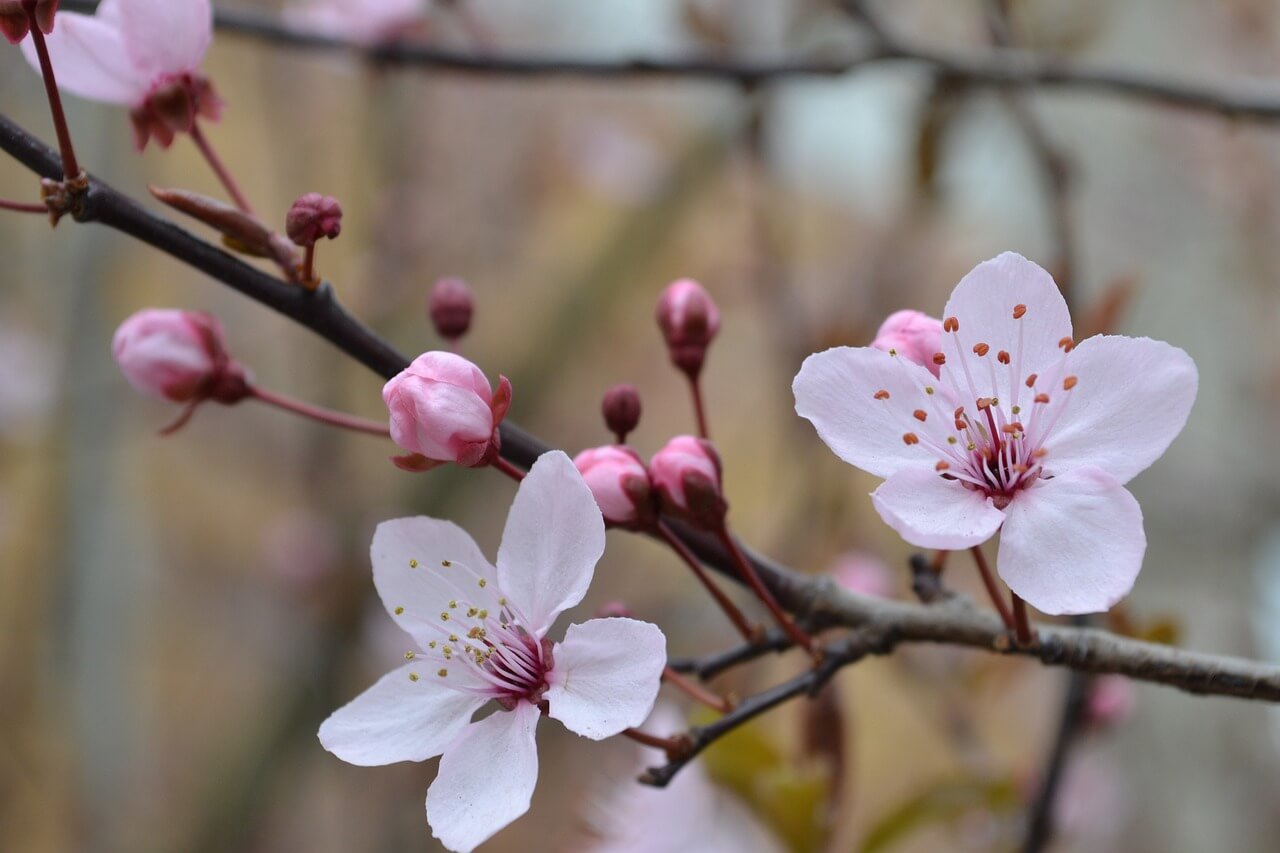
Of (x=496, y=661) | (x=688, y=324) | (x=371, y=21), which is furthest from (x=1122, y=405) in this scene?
(x=371, y=21)

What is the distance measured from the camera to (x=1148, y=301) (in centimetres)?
337

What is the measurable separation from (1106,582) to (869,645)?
6.5 inches

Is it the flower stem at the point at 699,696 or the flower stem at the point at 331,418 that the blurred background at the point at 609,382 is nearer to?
the flower stem at the point at 699,696

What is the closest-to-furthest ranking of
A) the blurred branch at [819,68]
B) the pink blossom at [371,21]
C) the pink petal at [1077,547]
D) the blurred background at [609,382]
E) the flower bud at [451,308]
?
the pink petal at [1077,547], the flower bud at [451,308], the blurred branch at [819,68], the pink blossom at [371,21], the blurred background at [609,382]

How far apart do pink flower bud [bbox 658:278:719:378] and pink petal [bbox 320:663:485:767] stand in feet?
1.05

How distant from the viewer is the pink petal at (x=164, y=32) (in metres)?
0.80

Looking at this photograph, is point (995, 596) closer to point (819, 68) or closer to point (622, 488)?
point (622, 488)

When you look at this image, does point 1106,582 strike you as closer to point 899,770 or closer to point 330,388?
point 330,388

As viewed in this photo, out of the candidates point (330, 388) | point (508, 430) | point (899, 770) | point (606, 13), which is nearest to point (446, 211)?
point (606, 13)

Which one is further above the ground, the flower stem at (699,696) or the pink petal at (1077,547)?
the pink petal at (1077,547)

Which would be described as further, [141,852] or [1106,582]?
[141,852]

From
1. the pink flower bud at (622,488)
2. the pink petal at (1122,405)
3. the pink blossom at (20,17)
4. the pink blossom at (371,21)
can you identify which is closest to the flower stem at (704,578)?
the pink flower bud at (622,488)

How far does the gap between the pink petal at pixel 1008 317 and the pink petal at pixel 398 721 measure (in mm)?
399

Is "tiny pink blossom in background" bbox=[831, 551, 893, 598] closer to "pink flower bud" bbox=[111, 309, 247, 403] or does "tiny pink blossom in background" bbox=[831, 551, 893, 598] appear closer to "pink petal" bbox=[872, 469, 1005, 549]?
"pink petal" bbox=[872, 469, 1005, 549]
